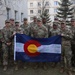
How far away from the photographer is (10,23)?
11531 mm

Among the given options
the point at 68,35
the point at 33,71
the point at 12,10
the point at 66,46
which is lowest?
the point at 33,71

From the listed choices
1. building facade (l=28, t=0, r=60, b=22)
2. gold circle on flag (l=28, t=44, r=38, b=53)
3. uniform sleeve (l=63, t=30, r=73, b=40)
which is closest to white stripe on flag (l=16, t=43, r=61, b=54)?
gold circle on flag (l=28, t=44, r=38, b=53)

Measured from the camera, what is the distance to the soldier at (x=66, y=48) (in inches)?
420

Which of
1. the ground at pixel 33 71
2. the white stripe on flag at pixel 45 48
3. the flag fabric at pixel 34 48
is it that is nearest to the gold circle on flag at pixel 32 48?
the flag fabric at pixel 34 48

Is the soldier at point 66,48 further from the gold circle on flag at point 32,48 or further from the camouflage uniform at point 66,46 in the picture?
the gold circle on flag at point 32,48

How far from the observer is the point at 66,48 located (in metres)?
10.8

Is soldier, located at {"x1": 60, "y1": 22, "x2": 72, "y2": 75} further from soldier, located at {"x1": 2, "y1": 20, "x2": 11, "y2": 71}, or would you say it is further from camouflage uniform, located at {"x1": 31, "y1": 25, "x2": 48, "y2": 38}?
soldier, located at {"x1": 2, "y1": 20, "x2": 11, "y2": 71}

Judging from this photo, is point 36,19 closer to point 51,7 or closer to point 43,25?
point 43,25

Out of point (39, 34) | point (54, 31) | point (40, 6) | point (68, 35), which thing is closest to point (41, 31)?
point (39, 34)

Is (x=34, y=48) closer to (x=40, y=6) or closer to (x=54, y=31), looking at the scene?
(x=54, y=31)

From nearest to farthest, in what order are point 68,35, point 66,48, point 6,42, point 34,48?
point 68,35
point 66,48
point 34,48
point 6,42

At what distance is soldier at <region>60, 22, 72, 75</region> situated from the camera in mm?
10664

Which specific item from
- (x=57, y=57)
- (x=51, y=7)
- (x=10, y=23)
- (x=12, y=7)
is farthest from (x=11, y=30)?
(x=51, y=7)

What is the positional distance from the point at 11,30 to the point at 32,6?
8303 centimetres
